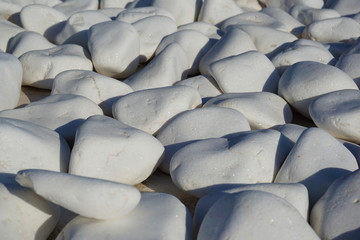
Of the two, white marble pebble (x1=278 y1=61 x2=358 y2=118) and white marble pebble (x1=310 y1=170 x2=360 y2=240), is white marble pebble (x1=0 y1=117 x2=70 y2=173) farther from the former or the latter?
white marble pebble (x1=278 y1=61 x2=358 y2=118)

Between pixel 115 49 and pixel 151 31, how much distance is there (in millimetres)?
492

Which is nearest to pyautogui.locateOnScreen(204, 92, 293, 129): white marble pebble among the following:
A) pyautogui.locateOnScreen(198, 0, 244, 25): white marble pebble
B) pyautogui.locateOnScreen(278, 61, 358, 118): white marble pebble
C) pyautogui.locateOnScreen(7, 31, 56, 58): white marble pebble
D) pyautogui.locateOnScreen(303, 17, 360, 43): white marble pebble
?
pyautogui.locateOnScreen(278, 61, 358, 118): white marble pebble

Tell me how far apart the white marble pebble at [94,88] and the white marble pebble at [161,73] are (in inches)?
4.8

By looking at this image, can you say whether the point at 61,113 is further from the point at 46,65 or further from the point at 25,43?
the point at 25,43

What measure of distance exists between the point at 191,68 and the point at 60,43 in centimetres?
95

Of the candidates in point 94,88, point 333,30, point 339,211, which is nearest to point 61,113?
point 94,88

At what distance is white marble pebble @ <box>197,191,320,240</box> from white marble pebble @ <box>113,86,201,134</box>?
864mm

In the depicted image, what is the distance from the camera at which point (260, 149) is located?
2.10 meters

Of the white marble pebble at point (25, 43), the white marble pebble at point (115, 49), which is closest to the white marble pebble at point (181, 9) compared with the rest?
the white marble pebble at point (115, 49)

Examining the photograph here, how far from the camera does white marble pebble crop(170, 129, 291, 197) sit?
203cm

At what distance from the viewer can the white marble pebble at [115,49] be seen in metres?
3.10

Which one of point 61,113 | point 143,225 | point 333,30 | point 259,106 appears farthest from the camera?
point 333,30

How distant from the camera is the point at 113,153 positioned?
205cm

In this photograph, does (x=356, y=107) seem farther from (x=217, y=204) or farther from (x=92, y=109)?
(x=92, y=109)
